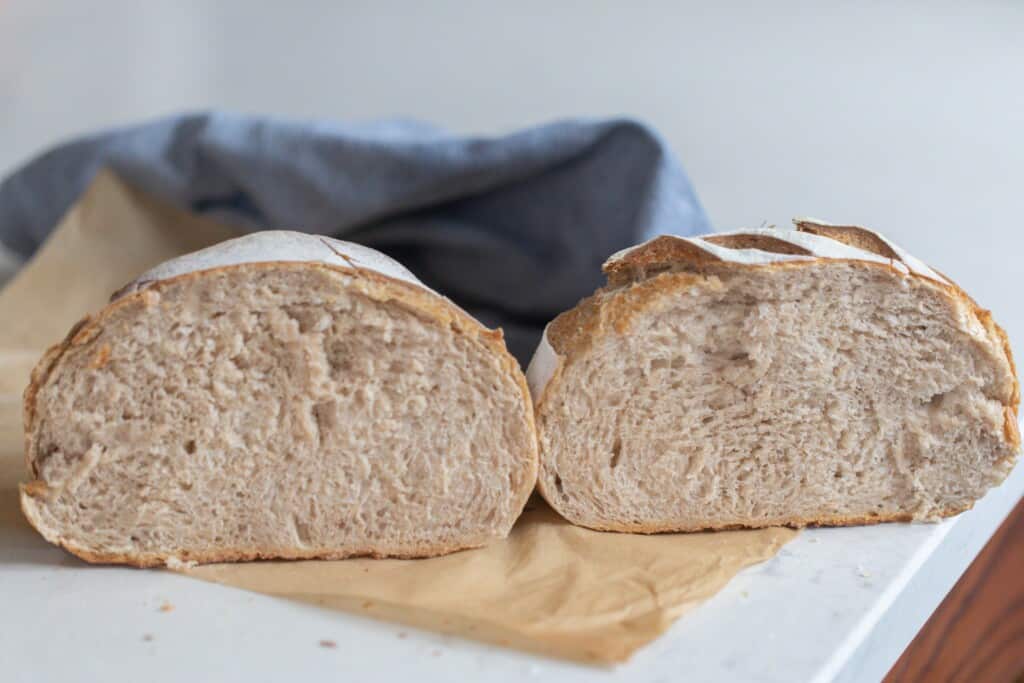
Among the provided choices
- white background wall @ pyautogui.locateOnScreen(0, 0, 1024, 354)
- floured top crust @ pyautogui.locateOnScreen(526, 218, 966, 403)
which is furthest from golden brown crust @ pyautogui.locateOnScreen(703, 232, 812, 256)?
white background wall @ pyautogui.locateOnScreen(0, 0, 1024, 354)

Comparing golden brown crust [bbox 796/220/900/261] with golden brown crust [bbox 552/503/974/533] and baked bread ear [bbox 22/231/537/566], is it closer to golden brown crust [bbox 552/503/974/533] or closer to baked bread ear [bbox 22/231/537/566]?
golden brown crust [bbox 552/503/974/533]

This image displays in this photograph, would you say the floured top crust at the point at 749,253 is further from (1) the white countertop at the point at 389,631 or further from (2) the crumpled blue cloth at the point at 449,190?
(2) the crumpled blue cloth at the point at 449,190

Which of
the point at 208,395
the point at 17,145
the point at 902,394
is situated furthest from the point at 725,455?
the point at 17,145

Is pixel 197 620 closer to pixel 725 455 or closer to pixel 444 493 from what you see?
pixel 444 493

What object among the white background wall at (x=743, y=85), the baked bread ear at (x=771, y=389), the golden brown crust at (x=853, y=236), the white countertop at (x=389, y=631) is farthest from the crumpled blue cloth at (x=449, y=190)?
the white countertop at (x=389, y=631)

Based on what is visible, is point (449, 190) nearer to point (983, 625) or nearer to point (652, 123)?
point (652, 123)
